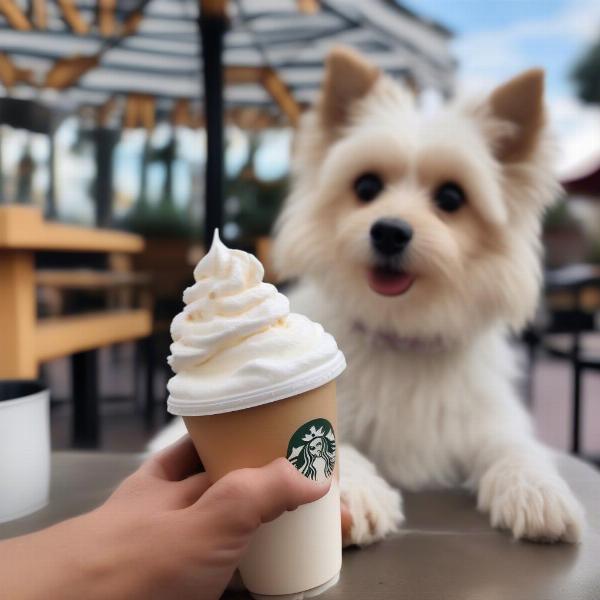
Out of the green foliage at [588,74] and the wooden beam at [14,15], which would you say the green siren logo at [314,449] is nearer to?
the wooden beam at [14,15]

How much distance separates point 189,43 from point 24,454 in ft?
6.98

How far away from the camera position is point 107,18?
211 centimetres

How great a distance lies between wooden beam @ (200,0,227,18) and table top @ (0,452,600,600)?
5.10ft

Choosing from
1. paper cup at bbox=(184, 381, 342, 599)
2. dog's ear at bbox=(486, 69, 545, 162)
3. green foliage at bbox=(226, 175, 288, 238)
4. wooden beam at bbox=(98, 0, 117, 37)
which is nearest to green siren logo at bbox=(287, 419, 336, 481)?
paper cup at bbox=(184, 381, 342, 599)

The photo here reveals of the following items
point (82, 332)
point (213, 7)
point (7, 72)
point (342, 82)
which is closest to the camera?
point (342, 82)

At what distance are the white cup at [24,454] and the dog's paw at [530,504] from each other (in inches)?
31.7

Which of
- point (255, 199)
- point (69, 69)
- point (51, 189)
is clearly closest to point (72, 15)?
point (69, 69)

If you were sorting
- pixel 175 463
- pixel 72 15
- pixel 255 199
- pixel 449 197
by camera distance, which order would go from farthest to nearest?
1. pixel 255 199
2. pixel 72 15
3. pixel 449 197
4. pixel 175 463

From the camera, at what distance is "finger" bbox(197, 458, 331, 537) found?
0.57 m

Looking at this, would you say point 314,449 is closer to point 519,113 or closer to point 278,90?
point 519,113

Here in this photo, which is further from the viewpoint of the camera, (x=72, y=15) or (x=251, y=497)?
(x=72, y=15)

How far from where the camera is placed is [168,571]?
565mm

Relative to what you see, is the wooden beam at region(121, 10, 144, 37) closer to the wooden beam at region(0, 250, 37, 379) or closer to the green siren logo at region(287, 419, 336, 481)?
the wooden beam at region(0, 250, 37, 379)

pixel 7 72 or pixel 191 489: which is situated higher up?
pixel 7 72
